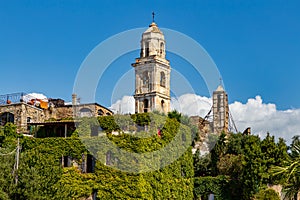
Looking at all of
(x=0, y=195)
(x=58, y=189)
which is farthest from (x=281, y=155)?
(x=0, y=195)

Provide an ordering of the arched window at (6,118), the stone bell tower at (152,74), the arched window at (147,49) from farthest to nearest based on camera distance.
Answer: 1. the arched window at (147,49)
2. the stone bell tower at (152,74)
3. the arched window at (6,118)

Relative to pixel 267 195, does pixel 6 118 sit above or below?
above

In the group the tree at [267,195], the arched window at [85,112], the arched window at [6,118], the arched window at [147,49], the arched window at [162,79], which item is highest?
the arched window at [147,49]

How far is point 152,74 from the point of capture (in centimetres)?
5650

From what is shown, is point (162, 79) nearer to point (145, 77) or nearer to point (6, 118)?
point (145, 77)

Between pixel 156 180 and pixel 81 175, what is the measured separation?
201 inches

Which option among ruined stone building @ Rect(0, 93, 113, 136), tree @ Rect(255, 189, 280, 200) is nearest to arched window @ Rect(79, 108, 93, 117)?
ruined stone building @ Rect(0, 93, 113, 136)

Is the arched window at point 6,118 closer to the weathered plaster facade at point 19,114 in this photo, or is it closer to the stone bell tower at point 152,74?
the weathered plaster facade at point 19,114

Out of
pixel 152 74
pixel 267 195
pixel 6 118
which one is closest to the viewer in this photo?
pixel 267 195

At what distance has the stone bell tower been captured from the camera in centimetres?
5591

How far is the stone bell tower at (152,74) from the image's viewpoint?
55906mm

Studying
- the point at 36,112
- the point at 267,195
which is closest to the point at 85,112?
the point at 36,112

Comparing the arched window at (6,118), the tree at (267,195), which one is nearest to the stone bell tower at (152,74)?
the arched window at (6,118)

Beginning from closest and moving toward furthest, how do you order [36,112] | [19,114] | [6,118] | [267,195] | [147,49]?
[267,195], [19,114], [6,118], [36,112], [147,49]
